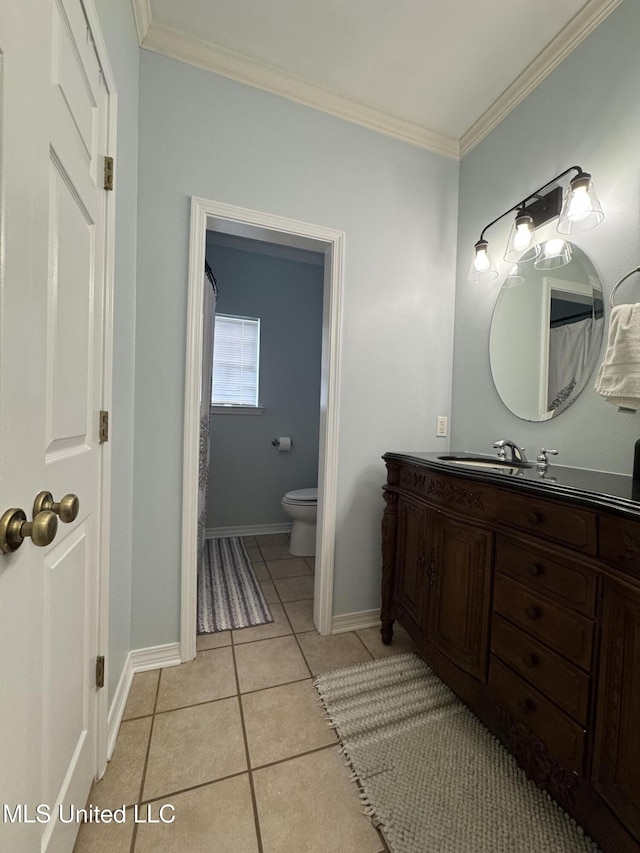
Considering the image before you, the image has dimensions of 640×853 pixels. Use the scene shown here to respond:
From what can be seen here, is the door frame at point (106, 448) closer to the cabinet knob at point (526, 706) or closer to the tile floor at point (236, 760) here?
the tile floor at point (236, 760)

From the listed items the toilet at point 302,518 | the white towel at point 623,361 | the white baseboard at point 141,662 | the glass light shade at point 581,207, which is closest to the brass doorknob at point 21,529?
the white baseboard at point 141,662

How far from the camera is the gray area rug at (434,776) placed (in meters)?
0.90

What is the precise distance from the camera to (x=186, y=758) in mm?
1095

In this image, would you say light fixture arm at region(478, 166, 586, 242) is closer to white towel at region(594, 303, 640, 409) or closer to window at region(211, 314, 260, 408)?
white towel at region(594, 303, 640, 409)

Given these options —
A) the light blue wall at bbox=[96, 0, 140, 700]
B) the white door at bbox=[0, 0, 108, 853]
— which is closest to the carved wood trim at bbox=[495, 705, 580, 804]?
the white door at bbox=[0, 0, 108, 853]

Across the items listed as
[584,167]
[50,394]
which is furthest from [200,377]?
[584,167]

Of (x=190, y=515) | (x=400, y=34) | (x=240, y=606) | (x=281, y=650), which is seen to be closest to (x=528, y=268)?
(x=400, y=34)

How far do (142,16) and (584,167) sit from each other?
1.82 meters

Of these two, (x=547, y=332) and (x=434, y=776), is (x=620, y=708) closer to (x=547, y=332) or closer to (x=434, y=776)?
(x=434, y=776)

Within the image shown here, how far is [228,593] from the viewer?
2.08 meters

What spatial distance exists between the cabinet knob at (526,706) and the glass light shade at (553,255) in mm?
1595

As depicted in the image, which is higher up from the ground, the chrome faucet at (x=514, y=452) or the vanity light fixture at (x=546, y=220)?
the vanity light fixture at (x=546, y=220)

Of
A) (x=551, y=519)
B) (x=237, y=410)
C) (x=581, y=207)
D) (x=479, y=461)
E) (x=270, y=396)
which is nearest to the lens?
(x=551, y=519)

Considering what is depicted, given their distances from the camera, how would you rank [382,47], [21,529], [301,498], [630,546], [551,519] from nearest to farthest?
[21,529], [630,546], [551,519], [382,47], [301,498]
